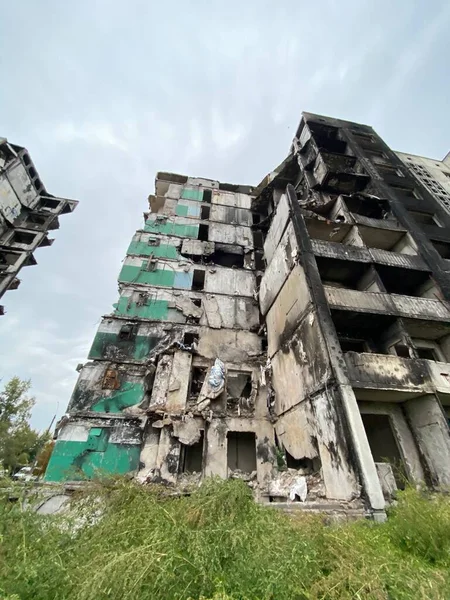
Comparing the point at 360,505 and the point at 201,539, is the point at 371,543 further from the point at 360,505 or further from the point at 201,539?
the point at 201,539

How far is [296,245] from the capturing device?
11.0 meters

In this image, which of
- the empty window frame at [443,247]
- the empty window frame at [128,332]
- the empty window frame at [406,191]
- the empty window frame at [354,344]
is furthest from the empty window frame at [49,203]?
the empty window frame at [443,247]

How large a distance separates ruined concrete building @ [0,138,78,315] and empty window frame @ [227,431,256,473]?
17099 millimetres

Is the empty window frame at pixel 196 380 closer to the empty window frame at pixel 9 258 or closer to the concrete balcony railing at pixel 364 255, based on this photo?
the concrete balcony railing at pixel 364 255

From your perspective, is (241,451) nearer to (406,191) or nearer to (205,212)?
(205,212)

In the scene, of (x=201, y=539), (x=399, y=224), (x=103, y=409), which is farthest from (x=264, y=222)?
(x=201, y=539)

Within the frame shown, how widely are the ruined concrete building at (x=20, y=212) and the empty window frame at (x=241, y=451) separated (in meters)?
17.1

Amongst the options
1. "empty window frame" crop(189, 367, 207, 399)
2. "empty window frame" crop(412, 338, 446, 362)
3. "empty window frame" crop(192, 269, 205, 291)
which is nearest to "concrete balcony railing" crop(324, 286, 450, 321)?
"empty window frame" crop(412, 338, 446, 362)

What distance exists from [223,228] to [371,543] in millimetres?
18125

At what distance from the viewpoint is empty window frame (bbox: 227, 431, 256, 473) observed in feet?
35.1

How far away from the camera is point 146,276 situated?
15508 mm

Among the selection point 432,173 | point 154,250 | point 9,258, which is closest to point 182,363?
point 154,250

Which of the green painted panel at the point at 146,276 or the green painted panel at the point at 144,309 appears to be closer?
the green painted panel at the point at 144,309

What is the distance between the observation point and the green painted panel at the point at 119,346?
481 inches
